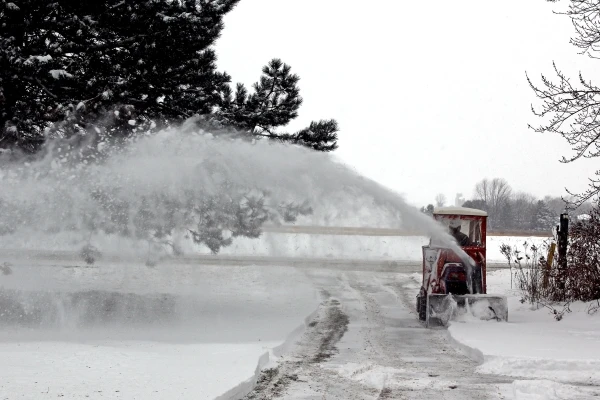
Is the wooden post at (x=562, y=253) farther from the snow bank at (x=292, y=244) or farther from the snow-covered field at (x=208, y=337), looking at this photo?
the snow bank at (x=292, y=244)

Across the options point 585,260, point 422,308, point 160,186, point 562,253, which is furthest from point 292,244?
point 585,260

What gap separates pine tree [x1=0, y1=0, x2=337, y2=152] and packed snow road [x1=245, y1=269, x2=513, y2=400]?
536cm

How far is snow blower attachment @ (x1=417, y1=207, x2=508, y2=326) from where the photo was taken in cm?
1042

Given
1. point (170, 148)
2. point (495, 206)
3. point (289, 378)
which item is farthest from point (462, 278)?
point (495, 206)

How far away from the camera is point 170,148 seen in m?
Answer: 11.1

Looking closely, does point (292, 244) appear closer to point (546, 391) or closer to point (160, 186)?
point (160, 186)

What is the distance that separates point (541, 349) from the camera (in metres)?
8.09

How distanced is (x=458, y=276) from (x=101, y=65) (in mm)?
7664

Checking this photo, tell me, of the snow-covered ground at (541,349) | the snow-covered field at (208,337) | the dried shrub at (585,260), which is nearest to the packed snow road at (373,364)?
the snow-covered field at (208,337)

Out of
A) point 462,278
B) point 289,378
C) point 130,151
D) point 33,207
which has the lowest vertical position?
point 289,378

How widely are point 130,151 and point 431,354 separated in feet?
20.4

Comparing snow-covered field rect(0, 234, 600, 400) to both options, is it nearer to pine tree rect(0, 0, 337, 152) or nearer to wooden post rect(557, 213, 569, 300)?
wooden post rect(557, 213, 569, 300)

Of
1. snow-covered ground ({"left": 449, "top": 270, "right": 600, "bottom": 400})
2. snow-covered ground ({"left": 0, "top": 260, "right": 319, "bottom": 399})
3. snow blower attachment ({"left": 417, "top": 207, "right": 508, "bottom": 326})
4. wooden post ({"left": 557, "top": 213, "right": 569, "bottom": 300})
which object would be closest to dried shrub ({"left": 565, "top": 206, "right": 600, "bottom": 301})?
wooden post ({"left": 557, "top": 213, "right": 569, "bottom": 300})

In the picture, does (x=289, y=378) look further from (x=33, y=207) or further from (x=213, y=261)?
(x=213, y=261)
